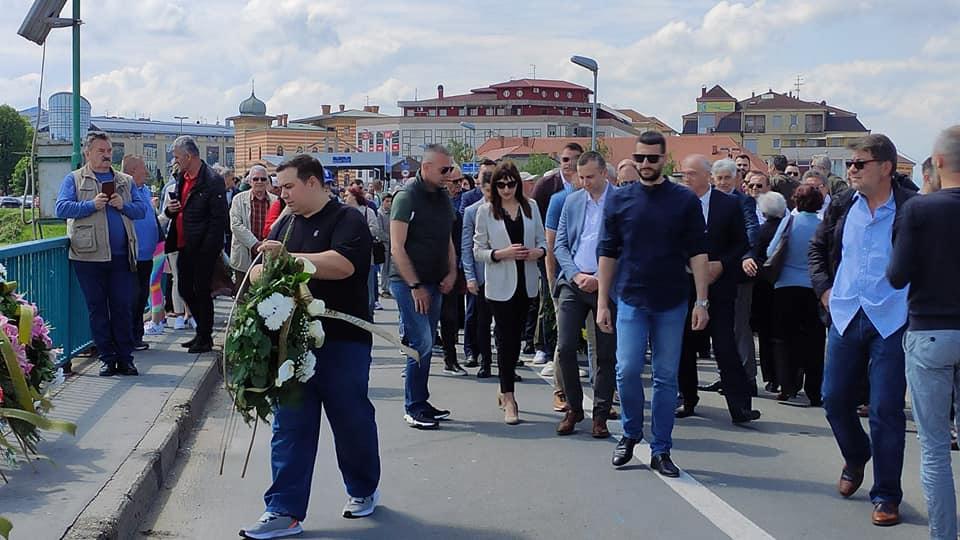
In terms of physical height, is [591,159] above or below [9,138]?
below

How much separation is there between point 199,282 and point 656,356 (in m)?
5.66

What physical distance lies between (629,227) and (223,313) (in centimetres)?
1001

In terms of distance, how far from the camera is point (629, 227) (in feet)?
22.6

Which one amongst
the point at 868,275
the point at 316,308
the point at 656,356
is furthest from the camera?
the point at 656,356

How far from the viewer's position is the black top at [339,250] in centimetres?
561

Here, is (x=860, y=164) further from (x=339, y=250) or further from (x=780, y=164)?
(x=780, y=164)

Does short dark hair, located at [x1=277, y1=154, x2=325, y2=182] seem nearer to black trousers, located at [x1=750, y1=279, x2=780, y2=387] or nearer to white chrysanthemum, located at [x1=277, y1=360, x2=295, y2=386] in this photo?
white chrysanthemum, located at [x1=277, y1=360, x2=295, y2=386]

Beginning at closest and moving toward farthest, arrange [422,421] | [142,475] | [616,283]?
[142,475]
[616,283]
[422,421]

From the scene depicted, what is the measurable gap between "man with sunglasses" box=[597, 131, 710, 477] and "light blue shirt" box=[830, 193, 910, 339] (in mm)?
984

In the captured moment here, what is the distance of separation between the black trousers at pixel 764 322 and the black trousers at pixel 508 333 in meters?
2.64

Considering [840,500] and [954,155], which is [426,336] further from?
[954,155]

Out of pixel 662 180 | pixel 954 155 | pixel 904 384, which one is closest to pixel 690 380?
pixel 662 180

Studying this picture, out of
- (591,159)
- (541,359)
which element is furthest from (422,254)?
(541,359)

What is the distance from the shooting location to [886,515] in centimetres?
586
